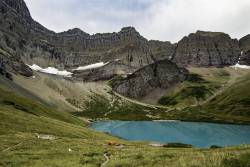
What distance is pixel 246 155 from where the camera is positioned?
25.8 meters

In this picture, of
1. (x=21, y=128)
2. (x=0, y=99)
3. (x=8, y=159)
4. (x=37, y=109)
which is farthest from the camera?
(x=37, y=109)

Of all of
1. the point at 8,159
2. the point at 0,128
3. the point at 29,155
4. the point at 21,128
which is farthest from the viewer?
the point at 21,128

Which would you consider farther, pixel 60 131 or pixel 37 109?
pixel 37 109

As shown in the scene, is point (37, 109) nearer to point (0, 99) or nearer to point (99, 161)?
point (0, 99)

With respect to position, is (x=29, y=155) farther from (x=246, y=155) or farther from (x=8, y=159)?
(x=246, y=155)

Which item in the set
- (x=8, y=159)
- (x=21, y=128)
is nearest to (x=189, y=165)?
(x=8, y=159)

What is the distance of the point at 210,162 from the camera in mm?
25688

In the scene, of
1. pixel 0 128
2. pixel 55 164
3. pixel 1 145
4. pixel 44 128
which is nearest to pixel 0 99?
pixel 44 128

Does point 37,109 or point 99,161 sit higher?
point 37,109

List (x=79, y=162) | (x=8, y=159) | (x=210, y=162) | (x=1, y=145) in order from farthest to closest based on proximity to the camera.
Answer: (x=1, y=145)
(x=8, y=159)
(x=79, y=162)
(x=210, y=162)

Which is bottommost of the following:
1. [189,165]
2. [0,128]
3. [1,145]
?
[189,165]

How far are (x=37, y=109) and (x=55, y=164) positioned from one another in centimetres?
15859

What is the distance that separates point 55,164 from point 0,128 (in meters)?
51.3

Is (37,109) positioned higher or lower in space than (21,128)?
higher
